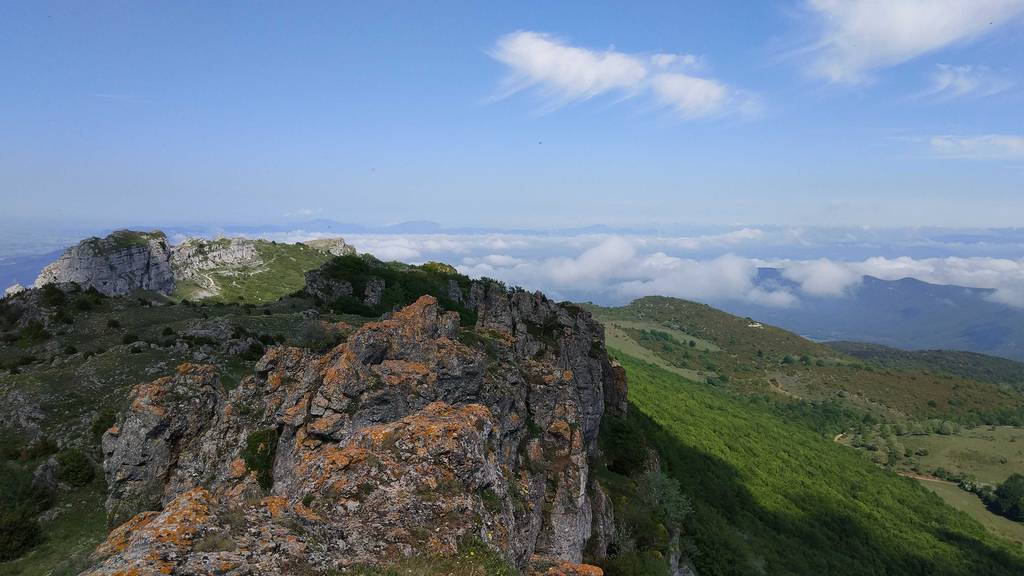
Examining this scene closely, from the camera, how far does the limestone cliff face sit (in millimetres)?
8445

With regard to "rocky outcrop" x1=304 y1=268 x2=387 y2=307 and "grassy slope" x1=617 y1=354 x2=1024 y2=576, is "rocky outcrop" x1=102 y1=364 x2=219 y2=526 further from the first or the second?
"grassy slope" x1=617 y1=354 x2=1024 y2=576

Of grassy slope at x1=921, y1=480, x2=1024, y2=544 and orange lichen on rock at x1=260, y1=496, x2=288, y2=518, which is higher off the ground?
orange lichen on rock at x1=260, y1=496, x2=288, y2=518

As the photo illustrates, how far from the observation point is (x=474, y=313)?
6238 centimetres

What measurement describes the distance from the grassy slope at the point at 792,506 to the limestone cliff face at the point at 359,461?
28.1 m

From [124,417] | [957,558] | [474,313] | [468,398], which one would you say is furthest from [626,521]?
[957,558]

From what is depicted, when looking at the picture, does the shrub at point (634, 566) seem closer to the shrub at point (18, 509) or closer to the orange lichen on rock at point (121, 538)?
the orange lichen on rock at point (121, 538)

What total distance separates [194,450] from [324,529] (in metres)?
13.0

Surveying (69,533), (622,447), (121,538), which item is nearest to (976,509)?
(622,447)

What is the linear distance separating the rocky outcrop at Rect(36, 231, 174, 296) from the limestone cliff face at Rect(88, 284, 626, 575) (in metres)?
71.5

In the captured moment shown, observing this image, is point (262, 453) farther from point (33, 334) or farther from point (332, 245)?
point (332, 245)

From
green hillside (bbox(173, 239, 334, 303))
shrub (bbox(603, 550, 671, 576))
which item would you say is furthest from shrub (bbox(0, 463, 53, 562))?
green hillside (bbox(173, 239, 334, 303))

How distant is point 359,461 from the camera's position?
37.1 ft

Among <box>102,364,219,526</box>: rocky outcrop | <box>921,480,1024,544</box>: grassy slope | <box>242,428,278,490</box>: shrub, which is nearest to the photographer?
<box>242,428,278,490</box>: shrub

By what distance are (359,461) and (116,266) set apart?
93.0m
